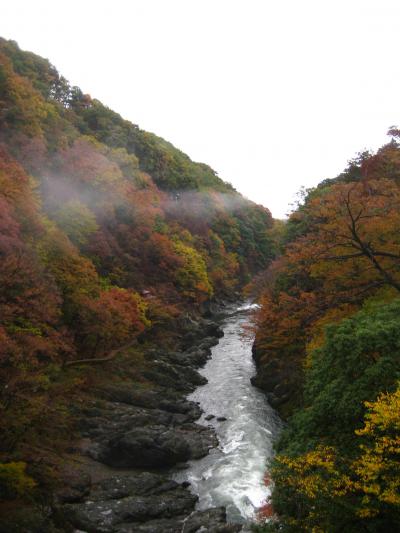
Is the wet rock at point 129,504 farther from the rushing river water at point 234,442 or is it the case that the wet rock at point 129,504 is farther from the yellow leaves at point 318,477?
the yellow leaves at point 318,477

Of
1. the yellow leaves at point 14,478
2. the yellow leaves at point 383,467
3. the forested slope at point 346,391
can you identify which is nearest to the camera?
the yellow leaves at point 383,467

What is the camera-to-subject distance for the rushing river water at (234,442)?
50.7 feet

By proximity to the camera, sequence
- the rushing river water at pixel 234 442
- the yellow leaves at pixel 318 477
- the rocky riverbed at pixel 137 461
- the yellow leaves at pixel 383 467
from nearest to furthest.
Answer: the yellow leaves at pixel 383 467, the yellow leaves at pixel 318 477, the rocky riverbed at pixel 137 461, the rushing river water at pixel 234 442

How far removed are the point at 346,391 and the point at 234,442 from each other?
10299mm

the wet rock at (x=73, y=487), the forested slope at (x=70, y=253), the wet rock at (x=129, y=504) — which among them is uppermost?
the forested slope at (x=70, y=253)

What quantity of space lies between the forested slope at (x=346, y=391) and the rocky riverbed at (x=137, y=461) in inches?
187

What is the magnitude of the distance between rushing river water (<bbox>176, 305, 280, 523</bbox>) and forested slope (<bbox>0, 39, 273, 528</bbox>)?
18.8ft

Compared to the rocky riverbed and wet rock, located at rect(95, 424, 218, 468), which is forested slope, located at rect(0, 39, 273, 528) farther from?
wet rock, located at rect(95, 424, 218, 468)

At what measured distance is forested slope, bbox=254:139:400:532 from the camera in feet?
27.3

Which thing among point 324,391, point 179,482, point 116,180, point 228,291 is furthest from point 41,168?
point 228,291

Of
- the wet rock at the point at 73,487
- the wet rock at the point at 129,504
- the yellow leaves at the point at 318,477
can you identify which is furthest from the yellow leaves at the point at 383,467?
the wet rock at the point at 73,487

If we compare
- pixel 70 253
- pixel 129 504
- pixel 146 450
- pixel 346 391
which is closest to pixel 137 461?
pixel 146 450

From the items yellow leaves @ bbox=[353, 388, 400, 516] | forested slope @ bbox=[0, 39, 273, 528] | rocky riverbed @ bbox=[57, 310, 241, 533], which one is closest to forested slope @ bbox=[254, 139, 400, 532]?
Answer: yellow leaves @ bbox=[353, 388, 400, 516]

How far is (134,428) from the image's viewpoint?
18906mm
